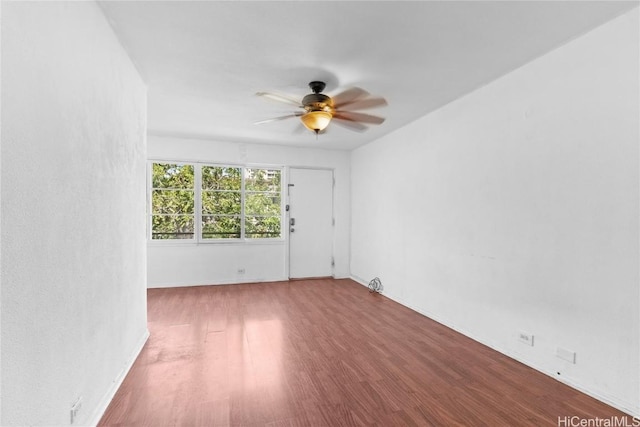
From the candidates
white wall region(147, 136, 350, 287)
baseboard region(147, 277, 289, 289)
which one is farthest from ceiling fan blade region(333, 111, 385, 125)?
baseboard region(147, 277, 289, 289)

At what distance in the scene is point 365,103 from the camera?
9.18 feet

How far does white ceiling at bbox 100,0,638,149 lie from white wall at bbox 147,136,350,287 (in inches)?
66.9

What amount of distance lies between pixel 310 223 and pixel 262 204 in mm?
965

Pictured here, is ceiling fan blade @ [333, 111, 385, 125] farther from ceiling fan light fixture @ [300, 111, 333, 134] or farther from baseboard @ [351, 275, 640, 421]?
baseboard @ [351, 275, 640, 421]

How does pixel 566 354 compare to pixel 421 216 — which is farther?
pixel 421 216

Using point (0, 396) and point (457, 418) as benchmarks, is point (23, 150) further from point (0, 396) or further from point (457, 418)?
point (457, 418)

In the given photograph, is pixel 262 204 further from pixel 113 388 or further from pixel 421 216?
pixel 113 388

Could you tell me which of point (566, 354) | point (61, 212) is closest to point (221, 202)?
point (61, 212)

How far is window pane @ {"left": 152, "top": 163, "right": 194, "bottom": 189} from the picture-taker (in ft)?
16.2

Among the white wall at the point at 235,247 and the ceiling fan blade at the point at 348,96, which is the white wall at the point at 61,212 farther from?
the white wall at the point at 235,247

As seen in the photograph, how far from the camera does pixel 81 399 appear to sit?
160 centimetres

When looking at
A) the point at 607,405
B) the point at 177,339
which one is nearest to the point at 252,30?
the point at 177,339

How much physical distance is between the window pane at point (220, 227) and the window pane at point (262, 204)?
29 centimetres

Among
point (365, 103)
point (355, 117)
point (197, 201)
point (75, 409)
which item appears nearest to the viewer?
point (75, 409)
